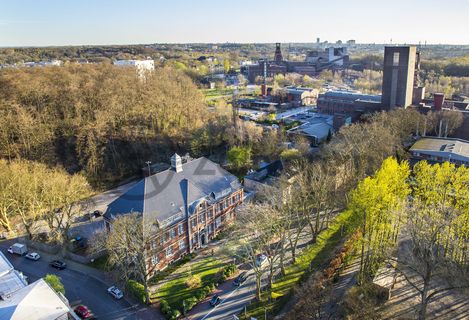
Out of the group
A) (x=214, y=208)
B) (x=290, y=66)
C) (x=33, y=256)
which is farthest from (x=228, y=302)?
(x=290, y=66)

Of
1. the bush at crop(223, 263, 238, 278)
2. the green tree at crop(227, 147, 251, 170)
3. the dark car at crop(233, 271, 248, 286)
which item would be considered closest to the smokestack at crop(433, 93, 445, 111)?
the green tree at crop(227, 147, 251, 170)

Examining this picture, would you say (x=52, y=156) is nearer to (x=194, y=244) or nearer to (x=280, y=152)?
(x=194, y=244)

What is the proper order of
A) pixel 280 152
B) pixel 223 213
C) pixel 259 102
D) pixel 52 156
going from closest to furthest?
pixel 223 213 → pixel 52 156 → pixel 280 152 → pixel 259 102

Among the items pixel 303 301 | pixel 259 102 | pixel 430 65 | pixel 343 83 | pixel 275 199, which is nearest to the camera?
pixel 303 301

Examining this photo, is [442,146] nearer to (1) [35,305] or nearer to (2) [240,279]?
(2) [240,279]

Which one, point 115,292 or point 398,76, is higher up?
point 398,76

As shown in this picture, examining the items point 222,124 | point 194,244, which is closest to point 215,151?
point 222,124
